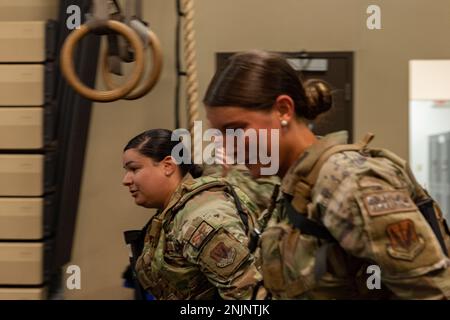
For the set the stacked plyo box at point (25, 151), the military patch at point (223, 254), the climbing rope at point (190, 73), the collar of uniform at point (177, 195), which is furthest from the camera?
the stacked plyo box at point (25, 151)

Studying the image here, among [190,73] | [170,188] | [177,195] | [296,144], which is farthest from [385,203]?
[190,73]

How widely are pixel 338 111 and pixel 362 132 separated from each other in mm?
145

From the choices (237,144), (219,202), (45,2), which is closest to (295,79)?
(237,144)

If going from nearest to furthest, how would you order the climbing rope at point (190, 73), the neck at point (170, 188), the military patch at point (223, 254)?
the military patch at point (223, 254) < the neck at point (170, 188) < the climbing rope at point (190, 73)

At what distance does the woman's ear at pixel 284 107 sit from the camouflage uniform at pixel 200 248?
1.46 feet

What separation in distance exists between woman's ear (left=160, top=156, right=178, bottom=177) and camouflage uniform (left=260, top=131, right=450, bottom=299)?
0.72m

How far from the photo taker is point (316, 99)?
105 cm

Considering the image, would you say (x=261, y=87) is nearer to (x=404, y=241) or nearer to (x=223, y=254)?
(x=404, y=241)

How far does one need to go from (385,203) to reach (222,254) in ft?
1.93

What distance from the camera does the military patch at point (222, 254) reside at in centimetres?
133

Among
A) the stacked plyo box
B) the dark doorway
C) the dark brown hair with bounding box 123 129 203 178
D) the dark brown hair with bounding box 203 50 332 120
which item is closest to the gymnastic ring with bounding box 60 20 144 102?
the dark brown hair with bounding box 203 50 332 120

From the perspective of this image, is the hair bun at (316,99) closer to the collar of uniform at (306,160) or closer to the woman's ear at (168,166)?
the collar of uniform at (306,160)

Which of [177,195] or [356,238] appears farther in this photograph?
[177,195]

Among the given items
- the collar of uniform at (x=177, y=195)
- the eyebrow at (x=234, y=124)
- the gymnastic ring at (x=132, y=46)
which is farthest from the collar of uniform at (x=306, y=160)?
the collar of uniform at (x=177, y=195)
